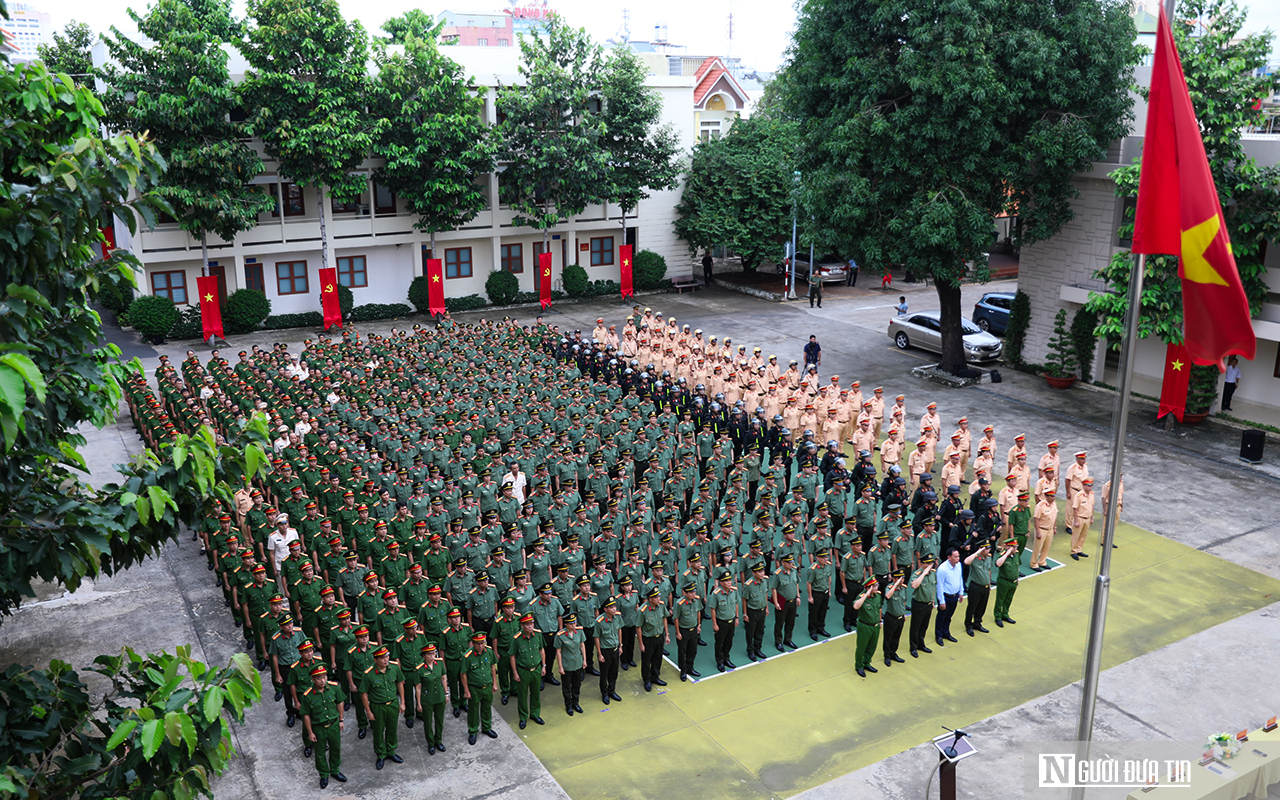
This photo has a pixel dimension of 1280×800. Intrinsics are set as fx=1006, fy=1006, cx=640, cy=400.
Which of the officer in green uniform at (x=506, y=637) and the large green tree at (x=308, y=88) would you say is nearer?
the officer in green uniform at (x=506, y=637)

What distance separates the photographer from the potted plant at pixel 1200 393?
2103 cm

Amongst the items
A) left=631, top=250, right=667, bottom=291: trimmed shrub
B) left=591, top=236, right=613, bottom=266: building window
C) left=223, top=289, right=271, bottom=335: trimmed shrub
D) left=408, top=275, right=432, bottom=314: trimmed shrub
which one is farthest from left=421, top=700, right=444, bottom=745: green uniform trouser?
left=591, top=236, right=613, bottom=266: building window

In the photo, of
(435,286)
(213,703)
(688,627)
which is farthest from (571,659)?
(435,286)

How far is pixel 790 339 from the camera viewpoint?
29359mm

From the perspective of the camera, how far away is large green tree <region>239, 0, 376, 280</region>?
91.0 ft

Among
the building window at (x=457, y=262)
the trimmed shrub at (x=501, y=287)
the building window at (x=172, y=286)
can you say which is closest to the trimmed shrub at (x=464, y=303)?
the trimmed shrub at (x=501, y=287)

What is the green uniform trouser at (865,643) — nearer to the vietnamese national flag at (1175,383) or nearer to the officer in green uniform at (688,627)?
the officer in green uniform at (688,627)

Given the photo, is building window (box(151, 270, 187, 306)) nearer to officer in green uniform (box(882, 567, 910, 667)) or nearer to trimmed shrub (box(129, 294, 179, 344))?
trimmed shrub (box(129, 294, 179, 344))

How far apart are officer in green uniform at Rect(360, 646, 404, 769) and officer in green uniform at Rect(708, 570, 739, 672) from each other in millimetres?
3711

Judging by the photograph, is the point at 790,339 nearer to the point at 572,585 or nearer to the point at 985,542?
the point at 985,542

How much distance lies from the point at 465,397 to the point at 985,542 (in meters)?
10.1

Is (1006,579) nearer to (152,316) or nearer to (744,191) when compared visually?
(744,191)

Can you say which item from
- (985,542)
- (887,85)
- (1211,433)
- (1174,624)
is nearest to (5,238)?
(985,542)

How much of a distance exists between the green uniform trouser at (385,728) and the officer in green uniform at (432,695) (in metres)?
0.32
